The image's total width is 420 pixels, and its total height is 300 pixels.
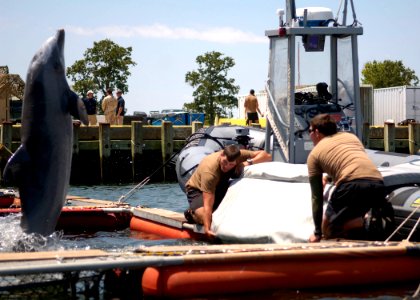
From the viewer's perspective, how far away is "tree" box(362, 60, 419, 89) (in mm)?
84125

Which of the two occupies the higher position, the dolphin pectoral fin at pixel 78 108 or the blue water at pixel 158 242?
the dolphin pectoral fin at pixel 78 108

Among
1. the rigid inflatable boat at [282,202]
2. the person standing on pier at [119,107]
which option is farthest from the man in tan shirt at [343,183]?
the person standing on pier at [119,107]

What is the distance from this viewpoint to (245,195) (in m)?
12.0

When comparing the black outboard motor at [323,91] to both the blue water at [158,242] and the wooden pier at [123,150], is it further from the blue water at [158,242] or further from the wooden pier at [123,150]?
the wooden pier at [123,150]

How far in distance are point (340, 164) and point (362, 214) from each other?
61cm

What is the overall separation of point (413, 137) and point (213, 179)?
2205 cm

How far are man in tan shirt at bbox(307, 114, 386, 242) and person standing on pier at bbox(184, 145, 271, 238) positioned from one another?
6.59ft

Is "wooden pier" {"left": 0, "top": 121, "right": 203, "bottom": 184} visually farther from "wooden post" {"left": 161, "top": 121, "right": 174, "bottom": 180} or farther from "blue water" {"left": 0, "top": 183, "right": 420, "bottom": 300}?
"blue water" {"left": 0, "top": 183, "right": 420, "bottom": 300}

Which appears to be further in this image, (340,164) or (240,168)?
(240,168)

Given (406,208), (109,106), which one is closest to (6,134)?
Answer: (109,106)

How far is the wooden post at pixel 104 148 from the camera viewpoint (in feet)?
98.5

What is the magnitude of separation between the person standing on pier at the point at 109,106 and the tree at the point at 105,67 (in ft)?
98.4

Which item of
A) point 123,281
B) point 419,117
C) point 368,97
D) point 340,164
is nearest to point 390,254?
point 340,164

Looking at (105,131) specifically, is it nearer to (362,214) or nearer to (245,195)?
(245,195)
